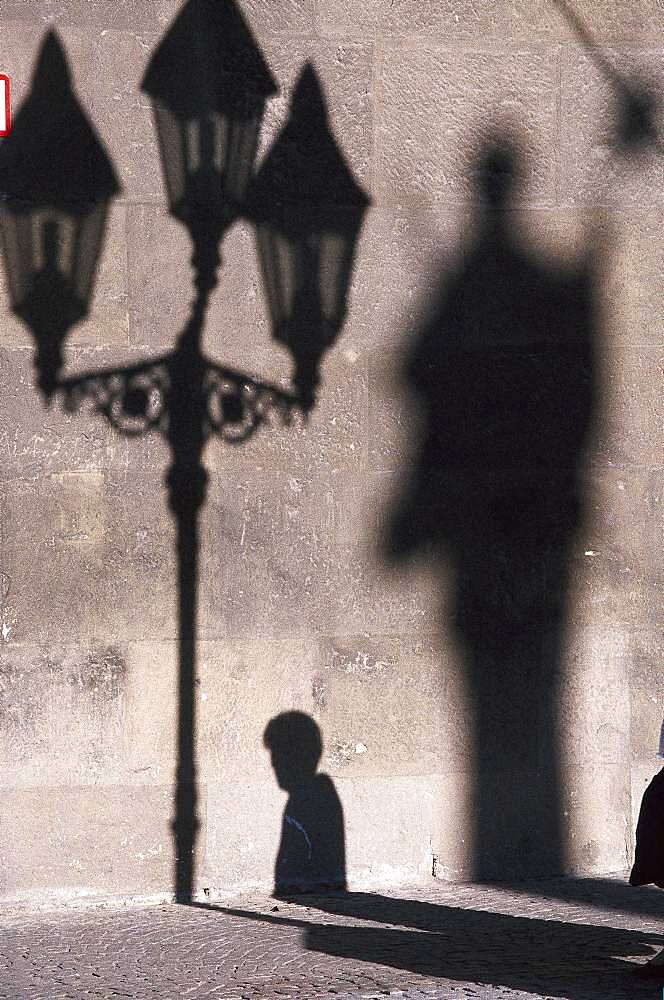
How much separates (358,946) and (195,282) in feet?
12.0

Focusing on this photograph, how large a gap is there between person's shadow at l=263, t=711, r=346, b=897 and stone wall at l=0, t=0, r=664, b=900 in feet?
0.25

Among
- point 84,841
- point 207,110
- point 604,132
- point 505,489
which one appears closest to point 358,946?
point 84,841

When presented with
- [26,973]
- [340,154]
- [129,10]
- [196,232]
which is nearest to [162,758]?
[26,973]

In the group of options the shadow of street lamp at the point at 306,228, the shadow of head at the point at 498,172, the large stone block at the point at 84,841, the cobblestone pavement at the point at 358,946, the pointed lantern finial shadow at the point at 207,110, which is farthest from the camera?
the shadow of head at the point at 498,172

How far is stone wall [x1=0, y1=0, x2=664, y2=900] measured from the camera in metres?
7.46

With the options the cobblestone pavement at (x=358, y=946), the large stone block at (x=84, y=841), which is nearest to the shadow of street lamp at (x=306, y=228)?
the large stone block at (x=84, y=841)

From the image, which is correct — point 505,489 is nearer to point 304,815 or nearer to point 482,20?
point 304,815

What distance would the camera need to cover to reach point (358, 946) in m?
6.50

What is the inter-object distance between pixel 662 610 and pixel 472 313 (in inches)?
82.8

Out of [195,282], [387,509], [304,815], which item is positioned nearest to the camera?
[195,282]

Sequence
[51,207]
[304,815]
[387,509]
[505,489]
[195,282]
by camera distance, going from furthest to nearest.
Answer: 1. [505,489]
2. [387,509]
3. [304,815]
4. [195,282]
5. [51,207]

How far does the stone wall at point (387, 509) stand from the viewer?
746cm

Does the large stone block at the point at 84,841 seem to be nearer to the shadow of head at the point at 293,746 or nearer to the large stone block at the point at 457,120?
the shadow of head at the point at 293,746

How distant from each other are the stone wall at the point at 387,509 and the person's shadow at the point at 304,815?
75 mm
